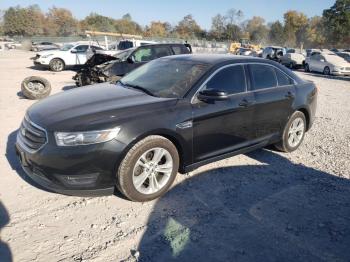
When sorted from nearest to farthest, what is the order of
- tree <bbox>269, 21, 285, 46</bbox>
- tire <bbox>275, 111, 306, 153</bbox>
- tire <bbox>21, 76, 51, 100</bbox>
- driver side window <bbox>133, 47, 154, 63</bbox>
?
tire <bbox>275, 111, 306, 153</bbox> → tire <bbox>21, 76, 51, 100</bbox> → driver side window <bbox>133, 47, 154, 63</bbox> → tree <bbox>269, 21, 285, 46</bbox>

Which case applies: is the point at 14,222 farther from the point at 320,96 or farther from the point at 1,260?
the point at 320,96

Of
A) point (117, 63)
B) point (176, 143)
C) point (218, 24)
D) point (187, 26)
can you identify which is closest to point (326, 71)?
point (117, 63)

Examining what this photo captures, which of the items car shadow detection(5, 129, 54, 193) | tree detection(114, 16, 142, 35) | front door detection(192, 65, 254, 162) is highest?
tree detection(114, 16, 142, 35)

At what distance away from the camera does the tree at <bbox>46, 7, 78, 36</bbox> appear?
97.9 metres

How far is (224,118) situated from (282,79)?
Answer: 1641 millimetres

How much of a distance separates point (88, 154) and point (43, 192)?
1061mm

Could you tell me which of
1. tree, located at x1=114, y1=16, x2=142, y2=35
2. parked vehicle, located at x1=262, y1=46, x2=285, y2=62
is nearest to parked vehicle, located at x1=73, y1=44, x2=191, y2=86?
parked vehicle, located at x1=262, y1=46, x2=285, y2=62

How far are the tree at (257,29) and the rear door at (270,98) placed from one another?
88172 millimetres

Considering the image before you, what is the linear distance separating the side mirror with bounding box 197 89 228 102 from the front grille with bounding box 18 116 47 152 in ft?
6.20

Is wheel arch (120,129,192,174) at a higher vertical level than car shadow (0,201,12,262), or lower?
higher

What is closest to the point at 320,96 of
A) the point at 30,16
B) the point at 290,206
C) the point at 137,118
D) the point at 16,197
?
the point at 290,206

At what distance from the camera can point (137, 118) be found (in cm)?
373

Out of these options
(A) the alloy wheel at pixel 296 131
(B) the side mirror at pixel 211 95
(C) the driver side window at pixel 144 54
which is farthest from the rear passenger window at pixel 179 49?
(B) the side mirror at pixel 211 95

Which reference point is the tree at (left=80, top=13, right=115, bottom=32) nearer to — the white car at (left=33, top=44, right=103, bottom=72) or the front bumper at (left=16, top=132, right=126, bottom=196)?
the white car at (left=33, top=44, right=103, bottom=72)
